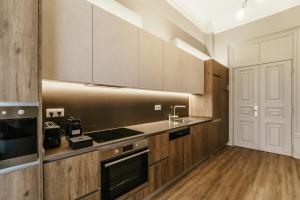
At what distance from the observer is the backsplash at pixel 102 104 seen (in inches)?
64.4

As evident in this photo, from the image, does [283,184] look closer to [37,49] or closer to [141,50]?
[141,50]

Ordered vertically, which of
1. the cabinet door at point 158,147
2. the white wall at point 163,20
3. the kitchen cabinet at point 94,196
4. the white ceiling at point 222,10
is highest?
the white ceiling at point 222,10

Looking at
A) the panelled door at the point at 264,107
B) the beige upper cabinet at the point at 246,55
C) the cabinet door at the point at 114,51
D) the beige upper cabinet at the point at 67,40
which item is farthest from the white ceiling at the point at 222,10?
the beige upper cabinet at the point at 67,40

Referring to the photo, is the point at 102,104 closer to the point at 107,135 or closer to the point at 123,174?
the point at 107,135

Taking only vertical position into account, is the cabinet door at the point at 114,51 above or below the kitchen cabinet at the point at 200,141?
above

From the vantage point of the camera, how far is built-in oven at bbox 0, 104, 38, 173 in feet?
2.91

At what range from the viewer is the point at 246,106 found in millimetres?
3951

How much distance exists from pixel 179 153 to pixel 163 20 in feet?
8.00

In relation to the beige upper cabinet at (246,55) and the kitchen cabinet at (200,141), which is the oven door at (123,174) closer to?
→ the kitchen cabinet at (200,141)

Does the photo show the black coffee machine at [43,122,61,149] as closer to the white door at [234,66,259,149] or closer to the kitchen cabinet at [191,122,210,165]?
the kitchen cabinet at [191,122,210,165]

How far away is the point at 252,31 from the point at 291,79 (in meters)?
1.44

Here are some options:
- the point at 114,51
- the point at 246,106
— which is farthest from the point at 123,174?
the point at 246,106

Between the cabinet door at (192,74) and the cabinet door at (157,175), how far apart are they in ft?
4.75

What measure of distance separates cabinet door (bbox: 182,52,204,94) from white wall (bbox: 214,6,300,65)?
1419 mm
